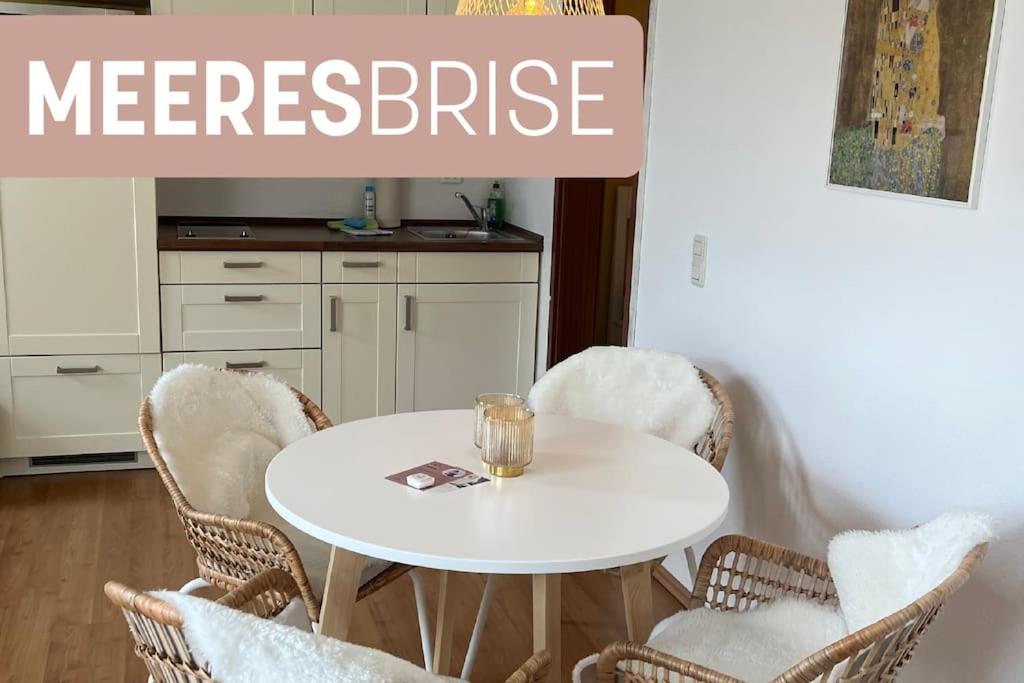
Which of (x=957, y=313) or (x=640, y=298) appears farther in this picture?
(x=640, y=298)

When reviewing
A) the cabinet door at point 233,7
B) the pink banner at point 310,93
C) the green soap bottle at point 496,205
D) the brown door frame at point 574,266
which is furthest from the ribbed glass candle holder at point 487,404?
the green soap bottle at point 496,205

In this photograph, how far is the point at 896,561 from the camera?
5.78 ft

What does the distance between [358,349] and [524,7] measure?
2.27m

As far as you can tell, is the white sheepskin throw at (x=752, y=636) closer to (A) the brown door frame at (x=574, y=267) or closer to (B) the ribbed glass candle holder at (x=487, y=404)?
(B) the ribbed glass candle holder at (x=487, y=404)

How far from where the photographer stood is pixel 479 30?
332 centimetres

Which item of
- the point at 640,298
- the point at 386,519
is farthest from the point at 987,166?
the point at 640,298

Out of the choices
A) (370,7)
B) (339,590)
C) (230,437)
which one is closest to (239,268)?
(370,7)

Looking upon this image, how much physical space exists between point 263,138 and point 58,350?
1.05 m

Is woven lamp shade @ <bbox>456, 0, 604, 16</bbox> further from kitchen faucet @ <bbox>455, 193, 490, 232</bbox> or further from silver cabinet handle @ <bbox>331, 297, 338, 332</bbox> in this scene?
kitchen faucet @ <bbox>455, 193, 490, 232</bbox>

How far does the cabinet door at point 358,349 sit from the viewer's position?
3.90 metres

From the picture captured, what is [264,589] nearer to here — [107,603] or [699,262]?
[107,603]

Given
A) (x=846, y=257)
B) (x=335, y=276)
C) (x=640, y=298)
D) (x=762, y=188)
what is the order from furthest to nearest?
(x=335, y=276) < (x=640, y=298) < (x=762, y=188) < (x=846, y=257)

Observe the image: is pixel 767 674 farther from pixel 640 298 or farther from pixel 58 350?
pixel 58 350

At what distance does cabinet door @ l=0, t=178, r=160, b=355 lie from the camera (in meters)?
3.54
